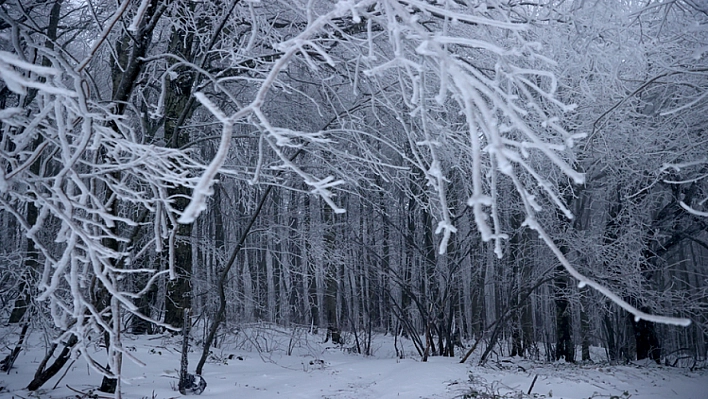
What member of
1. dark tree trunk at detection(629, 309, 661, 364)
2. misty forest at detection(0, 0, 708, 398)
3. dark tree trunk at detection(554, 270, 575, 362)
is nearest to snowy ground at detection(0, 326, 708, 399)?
misty forest at detection(0, 0, 708, 398)

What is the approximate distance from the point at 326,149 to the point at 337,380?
3873mm

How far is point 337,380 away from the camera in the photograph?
21.7 feet

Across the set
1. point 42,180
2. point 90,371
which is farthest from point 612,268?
point 42,180

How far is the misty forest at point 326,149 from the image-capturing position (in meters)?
1.56

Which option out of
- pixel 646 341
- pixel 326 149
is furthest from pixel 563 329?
pixel 326 149

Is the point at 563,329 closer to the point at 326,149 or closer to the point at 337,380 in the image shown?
the point at 337,380

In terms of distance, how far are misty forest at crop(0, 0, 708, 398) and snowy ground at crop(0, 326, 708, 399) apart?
0.21m

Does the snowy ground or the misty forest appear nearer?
the misty forest

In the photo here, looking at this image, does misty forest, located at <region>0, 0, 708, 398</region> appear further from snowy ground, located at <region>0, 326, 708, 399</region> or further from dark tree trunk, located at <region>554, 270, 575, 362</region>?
snowy ground, located at <region>0, 326, 708, 399</region>

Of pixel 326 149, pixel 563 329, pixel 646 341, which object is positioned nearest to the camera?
pixel 326 149

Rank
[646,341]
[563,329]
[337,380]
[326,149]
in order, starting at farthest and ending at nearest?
[563,329]
[646,341]
[337,380]
[326,149]

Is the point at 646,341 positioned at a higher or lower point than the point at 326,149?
lower

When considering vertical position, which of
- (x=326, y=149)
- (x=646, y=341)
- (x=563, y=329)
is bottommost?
(x=646, y=341)

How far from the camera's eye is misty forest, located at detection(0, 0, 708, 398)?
1.56 m
